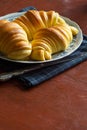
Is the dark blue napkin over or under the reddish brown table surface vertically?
over

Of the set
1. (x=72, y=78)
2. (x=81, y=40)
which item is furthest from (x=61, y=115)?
(x=81, y=40)

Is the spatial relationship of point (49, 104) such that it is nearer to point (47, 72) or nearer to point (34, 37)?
point (47, 72)

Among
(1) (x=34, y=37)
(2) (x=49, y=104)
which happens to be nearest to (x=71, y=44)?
(1) (x=34, y=37)

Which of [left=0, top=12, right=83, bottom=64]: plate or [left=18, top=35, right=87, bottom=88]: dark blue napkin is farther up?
[left=0, top=12, right=83, bottom=64]: plate

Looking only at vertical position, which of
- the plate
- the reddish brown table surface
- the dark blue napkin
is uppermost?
the plate

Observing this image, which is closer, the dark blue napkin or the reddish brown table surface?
the reddish brown table surface
